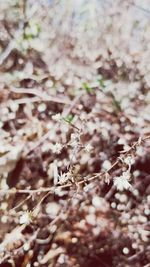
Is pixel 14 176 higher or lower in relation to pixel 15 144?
lower

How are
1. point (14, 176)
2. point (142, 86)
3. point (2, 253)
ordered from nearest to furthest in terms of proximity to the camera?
point (2, 253) → point (14, 176) → point (142, 86)

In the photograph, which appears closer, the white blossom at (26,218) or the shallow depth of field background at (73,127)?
the white blossom at (26,218)

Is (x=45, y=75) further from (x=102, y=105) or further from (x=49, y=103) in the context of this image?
(x=102, y=105)

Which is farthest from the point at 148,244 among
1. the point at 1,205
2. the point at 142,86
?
the point at 142,86

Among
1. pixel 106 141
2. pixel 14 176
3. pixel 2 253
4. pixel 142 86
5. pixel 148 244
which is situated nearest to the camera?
pixel 2 253

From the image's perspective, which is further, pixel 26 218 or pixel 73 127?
pixel 73 127

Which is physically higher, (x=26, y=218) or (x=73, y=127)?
(x=73, y=127)

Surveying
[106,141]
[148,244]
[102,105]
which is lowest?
[148,244]

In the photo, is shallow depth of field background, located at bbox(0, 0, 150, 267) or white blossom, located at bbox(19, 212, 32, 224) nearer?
white blossom, located at bbox(19, 212, 32, 224)

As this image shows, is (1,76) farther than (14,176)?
Yes
